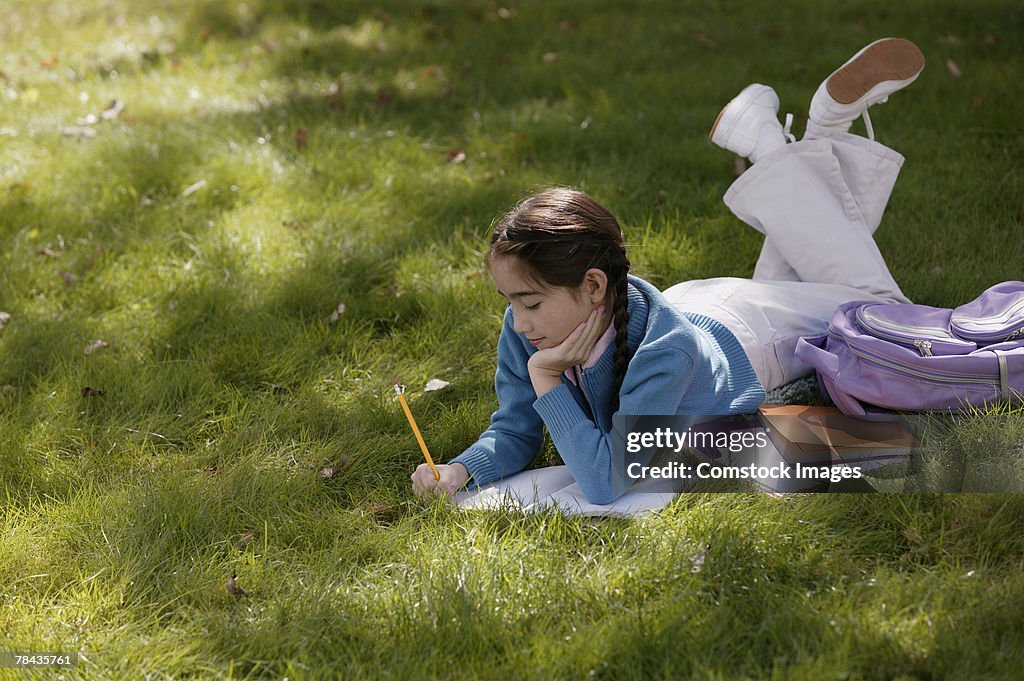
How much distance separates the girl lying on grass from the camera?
2.73m

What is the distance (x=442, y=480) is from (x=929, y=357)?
1.42m

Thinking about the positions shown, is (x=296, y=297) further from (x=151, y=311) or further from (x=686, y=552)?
(x=686, y=552)

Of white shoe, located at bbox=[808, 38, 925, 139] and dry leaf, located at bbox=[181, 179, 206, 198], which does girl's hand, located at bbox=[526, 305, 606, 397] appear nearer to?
white shoe, located at bbox=[808, 38, 925, 139]

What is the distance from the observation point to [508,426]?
308 cm

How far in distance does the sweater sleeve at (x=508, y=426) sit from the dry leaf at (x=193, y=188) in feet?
7.96

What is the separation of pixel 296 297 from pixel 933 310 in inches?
92.1

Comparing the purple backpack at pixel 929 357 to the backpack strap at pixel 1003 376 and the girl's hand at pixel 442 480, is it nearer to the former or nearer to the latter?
the backpack strap at pixel 1003 376

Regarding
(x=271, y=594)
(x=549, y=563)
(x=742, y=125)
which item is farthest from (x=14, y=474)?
(x=742, y=125)

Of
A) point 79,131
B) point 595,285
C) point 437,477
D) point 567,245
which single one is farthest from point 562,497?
point 79,131

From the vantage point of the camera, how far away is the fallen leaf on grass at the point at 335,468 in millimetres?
3117

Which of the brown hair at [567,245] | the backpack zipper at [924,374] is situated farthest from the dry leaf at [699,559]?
the backpack zipper at [924,374]

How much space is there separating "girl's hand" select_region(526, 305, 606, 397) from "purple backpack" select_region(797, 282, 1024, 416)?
2.45 ft

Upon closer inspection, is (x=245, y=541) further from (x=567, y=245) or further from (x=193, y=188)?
(x=193, y=188)

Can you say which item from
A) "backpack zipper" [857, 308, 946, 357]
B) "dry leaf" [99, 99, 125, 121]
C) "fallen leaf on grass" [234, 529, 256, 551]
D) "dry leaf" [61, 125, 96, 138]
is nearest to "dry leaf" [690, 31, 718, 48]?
"dry leaf" [99, 99, 125, 121]
